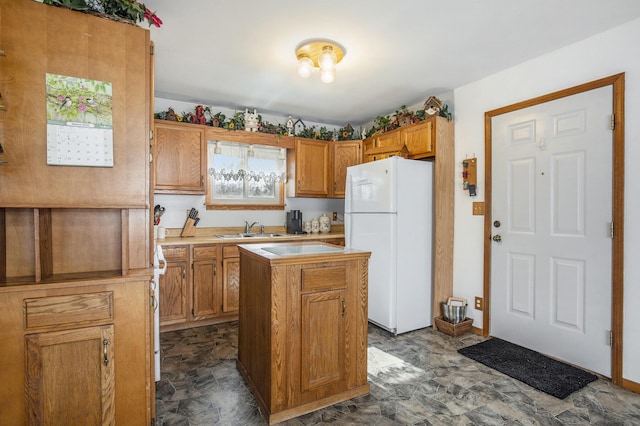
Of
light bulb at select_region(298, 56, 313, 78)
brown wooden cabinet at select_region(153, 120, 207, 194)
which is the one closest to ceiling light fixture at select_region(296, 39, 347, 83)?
light bulb at select_region(298, 56, 313, 78)

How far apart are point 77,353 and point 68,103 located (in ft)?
3.63

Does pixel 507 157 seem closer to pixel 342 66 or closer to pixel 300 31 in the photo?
pixel 342 66

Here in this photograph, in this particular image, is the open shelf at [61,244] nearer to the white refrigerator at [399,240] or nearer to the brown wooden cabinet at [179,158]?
the brown wooden cabinet at [179,158]

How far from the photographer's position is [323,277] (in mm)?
1948

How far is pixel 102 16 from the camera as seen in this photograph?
1485 millimetres

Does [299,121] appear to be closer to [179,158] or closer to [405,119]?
[405,119]

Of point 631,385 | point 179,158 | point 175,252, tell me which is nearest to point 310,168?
point 179,158

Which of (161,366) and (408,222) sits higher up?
(408,222)

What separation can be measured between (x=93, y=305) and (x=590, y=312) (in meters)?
3.20

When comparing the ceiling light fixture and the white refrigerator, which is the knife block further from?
the ceiling light fixture

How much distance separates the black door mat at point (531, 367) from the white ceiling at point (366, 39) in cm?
250

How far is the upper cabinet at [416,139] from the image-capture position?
3303mm

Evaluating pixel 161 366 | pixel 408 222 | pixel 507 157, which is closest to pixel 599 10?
pixel 507 157

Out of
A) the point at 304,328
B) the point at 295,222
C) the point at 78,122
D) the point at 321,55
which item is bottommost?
the point at 304,328
